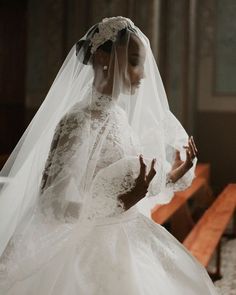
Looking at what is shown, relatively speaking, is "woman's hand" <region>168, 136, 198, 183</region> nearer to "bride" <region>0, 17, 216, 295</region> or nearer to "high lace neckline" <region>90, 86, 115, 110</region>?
"bride" <region>0, 17, 216, 295</region>

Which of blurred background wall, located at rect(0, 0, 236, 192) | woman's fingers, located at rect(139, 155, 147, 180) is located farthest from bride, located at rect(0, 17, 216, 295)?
blurred background wall, located at rect(0, 0, 236, 192)

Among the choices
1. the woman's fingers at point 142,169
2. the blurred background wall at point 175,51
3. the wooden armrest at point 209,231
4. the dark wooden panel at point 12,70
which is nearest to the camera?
the woman's fingers at point 142,169

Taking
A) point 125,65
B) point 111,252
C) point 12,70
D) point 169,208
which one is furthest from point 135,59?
point 12,70

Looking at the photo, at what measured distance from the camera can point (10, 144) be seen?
22.2ft

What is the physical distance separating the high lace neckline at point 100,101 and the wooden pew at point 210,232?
4.89 ft

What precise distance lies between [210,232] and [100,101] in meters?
2.12

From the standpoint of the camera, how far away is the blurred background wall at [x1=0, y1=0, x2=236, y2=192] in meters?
6.46

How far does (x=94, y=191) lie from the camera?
163 centimetres

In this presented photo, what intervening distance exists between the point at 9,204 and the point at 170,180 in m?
0.59

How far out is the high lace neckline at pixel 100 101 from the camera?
1.70m

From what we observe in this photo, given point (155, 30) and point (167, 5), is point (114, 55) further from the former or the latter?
point (167, 5)

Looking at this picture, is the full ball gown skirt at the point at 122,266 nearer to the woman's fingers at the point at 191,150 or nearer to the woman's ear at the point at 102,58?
the woman's fingers at the point at 191,150

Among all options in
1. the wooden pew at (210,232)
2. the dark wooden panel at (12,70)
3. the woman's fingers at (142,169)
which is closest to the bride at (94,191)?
the woman's fingers at (142,169)

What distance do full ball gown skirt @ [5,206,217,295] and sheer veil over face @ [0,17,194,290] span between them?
4 cm
